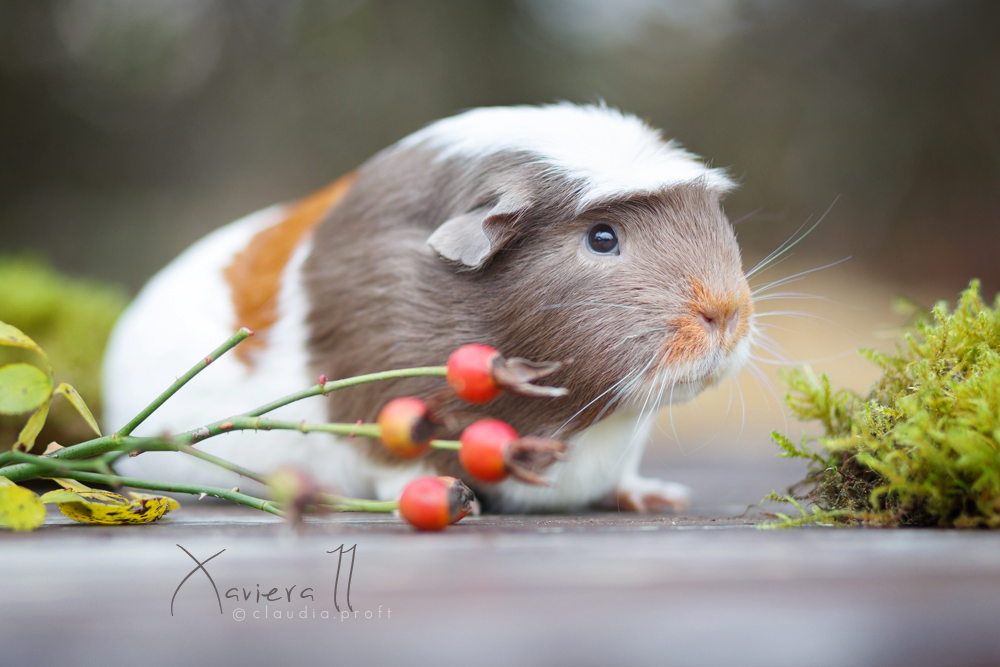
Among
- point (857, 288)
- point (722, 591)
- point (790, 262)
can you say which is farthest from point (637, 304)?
point (857, 288)

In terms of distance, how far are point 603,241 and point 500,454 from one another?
26.0 inches

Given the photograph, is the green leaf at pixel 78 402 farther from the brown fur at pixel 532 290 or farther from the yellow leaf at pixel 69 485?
the brown fur at pixel 532 290

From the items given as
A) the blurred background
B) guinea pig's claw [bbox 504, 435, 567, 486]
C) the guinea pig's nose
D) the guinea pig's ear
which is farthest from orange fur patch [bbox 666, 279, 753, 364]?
the blurred background

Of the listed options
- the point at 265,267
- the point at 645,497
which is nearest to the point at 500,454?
the point at 645,497

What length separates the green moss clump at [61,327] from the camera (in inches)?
98.6

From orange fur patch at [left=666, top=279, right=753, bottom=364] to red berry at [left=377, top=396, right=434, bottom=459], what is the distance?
0.59 meters

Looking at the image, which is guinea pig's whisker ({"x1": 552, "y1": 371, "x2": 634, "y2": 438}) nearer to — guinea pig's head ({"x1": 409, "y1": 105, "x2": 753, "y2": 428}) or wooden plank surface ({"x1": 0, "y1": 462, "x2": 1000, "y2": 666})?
guinea pig's head ({"x1": 409, "y1": 105, "x2": 753, "y2": 428})

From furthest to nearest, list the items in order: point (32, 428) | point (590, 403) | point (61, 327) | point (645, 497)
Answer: point (61, 327) → point (645, 497) → point (590, 403) → point (32, 428)

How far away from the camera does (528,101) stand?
20.5 feet

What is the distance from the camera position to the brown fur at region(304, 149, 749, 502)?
4.50 ft

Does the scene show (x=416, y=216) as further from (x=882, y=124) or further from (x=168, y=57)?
(x=882, y=124)

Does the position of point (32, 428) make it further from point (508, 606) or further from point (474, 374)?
point (508, 606)

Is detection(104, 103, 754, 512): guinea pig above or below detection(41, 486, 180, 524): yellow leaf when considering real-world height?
above

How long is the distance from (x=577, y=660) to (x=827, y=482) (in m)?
0.70
